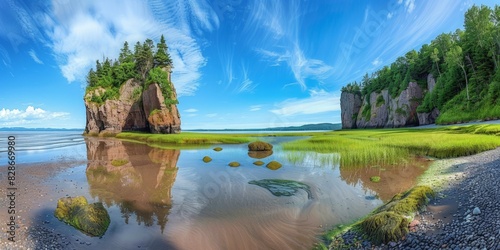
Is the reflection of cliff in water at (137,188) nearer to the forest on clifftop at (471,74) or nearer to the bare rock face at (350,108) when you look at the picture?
the forest on clifftop at (471,74)

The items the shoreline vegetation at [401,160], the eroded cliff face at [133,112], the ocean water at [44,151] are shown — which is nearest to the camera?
the shoreline vegetation at [401,160]

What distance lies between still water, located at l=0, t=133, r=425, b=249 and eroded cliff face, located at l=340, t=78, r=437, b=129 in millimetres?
79930

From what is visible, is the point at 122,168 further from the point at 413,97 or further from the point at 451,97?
the point at 413,97

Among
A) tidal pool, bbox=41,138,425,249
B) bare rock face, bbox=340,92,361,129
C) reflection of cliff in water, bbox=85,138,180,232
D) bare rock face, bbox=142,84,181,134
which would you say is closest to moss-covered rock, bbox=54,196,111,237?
tidal pool, bbox=41,138,425,249

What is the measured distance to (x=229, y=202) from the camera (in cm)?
1073

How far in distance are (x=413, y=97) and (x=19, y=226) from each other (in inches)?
3996

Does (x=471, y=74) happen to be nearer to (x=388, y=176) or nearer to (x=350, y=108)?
(x=350, y=108)

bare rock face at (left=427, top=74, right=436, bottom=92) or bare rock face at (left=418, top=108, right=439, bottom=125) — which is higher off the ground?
bare rock face at (left=427, top=74, right=436, bottom=92)

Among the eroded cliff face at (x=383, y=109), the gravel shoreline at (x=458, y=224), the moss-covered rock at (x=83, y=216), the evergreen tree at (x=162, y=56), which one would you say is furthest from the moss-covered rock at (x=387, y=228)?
the eroded cliff face at (x=383, y=109)

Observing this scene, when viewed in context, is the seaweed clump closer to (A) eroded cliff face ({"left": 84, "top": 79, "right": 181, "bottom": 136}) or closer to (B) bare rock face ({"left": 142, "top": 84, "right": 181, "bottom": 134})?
(B) bare rock face ({"left": 142, "top": 84, "right": 181, "bottom": 134})

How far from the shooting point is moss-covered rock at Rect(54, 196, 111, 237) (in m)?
7.83

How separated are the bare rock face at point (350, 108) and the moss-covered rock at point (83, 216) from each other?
133 m

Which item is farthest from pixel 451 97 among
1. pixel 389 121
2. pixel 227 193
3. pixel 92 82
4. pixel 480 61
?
pixel 92 82

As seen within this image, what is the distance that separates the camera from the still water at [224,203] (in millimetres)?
7367
